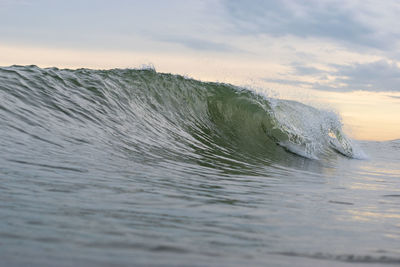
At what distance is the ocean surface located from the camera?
222cm

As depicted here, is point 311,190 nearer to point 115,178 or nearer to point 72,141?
point 115,178

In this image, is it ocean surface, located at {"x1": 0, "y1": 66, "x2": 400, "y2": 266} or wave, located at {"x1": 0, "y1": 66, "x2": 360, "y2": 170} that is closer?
ocean surface, located at {"x1": 0, "y1": 66, "x2": 400, "y2": 266}

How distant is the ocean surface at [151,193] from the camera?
2.22m

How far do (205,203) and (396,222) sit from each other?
1529mm

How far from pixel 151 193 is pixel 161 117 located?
685cm

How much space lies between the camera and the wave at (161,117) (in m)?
6.98

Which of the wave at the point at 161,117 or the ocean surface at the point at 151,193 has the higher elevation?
the wave at the point at 161,117

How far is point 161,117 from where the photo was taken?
10.5m

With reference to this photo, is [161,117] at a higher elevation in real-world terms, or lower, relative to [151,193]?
higher

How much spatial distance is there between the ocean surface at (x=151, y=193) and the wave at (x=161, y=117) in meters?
0.06

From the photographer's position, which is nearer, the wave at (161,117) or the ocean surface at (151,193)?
the ocean surface at (151,193)

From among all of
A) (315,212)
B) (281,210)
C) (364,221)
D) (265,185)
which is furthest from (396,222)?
(265,185)

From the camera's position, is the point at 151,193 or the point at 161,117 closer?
the point at 151,193

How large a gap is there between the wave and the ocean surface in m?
0.06
